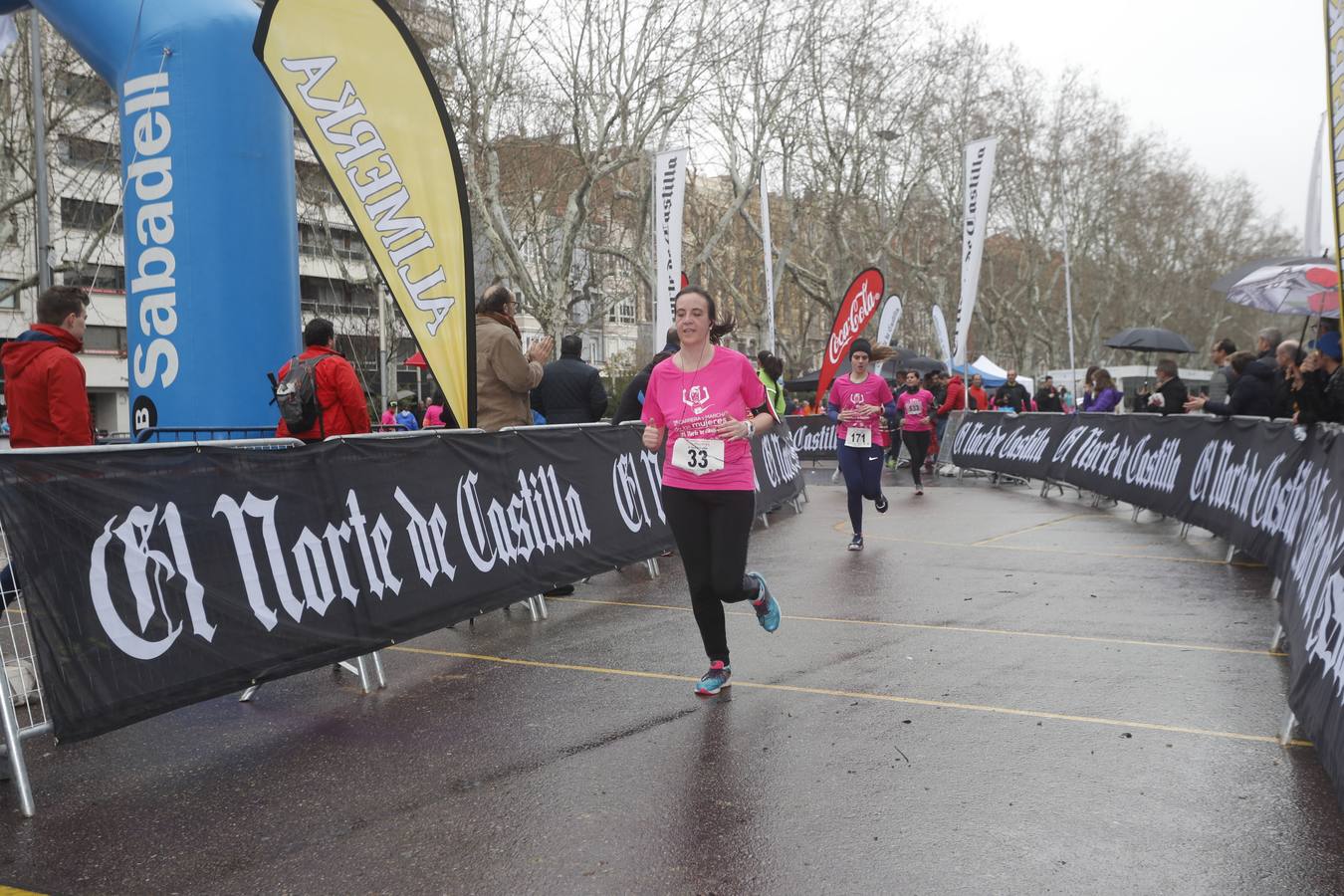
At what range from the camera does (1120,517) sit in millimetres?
14164

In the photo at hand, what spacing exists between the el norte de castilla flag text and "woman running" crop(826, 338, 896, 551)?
4560 mm

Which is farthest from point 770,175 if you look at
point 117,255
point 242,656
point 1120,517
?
point 242,656

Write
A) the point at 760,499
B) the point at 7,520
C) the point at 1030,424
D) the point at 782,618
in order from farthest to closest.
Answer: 1. the point at 1030,424
2. the point at 760,499
3. the point at 782,618
4. the point at 7,520

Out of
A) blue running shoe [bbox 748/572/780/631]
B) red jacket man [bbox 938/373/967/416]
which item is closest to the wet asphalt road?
blue running shoe [bbox 748/572/780/631]

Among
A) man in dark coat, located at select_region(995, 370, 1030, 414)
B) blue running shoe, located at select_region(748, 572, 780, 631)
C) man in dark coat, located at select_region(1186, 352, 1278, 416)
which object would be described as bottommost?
blue running shoe, located at select_region(748, 572, 780, 631)

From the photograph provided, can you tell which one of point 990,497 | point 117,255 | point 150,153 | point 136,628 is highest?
point 117,255

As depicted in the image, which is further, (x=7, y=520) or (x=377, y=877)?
(x=7, y=520)

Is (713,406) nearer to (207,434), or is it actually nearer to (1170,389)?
(207,434)

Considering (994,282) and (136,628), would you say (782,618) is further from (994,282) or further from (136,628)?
(994,282)

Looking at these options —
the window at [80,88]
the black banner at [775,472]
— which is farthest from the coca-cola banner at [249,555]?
the window at [80,88]

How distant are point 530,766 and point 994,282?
217 feet

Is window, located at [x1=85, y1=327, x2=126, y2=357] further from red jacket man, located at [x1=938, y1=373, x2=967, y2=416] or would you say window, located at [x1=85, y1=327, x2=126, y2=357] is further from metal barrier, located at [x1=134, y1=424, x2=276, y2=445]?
metal barrier, located at [x1=134, y1=424, x2=276, y2=445]

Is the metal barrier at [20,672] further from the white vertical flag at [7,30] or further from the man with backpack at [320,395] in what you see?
the white vertical flag at [7,30]

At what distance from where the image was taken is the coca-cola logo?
21.1 meters
